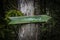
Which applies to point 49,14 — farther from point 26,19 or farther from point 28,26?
point 26,19

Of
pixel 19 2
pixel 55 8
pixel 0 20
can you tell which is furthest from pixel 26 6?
pixel 0 20

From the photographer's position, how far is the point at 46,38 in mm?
3002

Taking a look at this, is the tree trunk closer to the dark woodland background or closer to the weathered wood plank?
the dark woodland background

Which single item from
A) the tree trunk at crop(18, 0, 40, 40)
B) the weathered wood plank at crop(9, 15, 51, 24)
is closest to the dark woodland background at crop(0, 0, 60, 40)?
the tree trunk at crop(18, 0, 40, 40)

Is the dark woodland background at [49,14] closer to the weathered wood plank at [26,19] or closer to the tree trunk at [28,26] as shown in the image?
the tree trunk at [28,26]

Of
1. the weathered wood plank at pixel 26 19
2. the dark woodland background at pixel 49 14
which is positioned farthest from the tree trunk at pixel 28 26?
the weathered wood plank at pixel 26 19

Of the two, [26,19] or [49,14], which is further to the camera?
[49,14]

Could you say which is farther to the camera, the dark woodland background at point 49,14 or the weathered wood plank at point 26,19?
the dark woodland background at point 49,14

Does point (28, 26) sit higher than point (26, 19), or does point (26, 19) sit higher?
point (26, 19)

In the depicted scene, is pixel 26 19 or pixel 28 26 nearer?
pixel 26 19

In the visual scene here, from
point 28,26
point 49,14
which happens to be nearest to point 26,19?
point 28,26

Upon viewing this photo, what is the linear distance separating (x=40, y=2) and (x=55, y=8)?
0.33 meters

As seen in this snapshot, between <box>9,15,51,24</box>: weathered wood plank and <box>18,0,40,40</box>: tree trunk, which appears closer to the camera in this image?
<box>9,15,51,24</box>: weathered wood plank

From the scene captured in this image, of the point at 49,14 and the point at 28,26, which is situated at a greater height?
the point at 49,14
